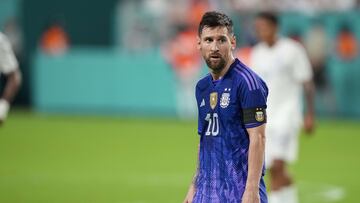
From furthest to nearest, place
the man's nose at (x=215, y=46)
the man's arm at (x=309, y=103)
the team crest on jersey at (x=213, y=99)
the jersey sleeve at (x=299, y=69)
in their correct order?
the man's arm at (x=309, y=103), the jersey sleeve at (x=299, y=69), the team crest on jersey at (x=213, y=99), the man's nose at (x=215, y=46)

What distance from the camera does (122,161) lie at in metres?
17.4

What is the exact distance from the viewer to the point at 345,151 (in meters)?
18.7

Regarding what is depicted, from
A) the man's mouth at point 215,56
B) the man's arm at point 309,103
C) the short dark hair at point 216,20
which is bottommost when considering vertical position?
the man's arm at point 309,103

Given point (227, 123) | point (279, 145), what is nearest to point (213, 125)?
point (227, 123)

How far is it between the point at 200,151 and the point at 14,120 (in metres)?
19.6

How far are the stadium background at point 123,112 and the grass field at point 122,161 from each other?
22 millimetres

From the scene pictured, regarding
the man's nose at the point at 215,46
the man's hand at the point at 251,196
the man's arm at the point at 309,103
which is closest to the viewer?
the man's hand at the point at 251,196

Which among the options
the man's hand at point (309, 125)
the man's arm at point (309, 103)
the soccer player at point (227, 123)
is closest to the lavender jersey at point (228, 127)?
the soccer player at point (227, 123)

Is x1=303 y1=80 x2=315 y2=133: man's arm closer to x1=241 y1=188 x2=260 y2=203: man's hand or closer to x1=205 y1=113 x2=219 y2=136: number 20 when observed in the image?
x1=205 y1=113 x2=219 y2=136: number 20

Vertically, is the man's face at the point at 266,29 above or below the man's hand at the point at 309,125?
above

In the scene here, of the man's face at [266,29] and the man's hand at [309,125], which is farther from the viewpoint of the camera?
the man's hand at [309,125]

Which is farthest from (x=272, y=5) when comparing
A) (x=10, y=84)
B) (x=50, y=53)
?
(x=10, y=84)

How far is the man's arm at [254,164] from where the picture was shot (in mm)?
6172

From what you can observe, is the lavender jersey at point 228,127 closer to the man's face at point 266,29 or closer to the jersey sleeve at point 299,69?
the man's face at point 266,29
